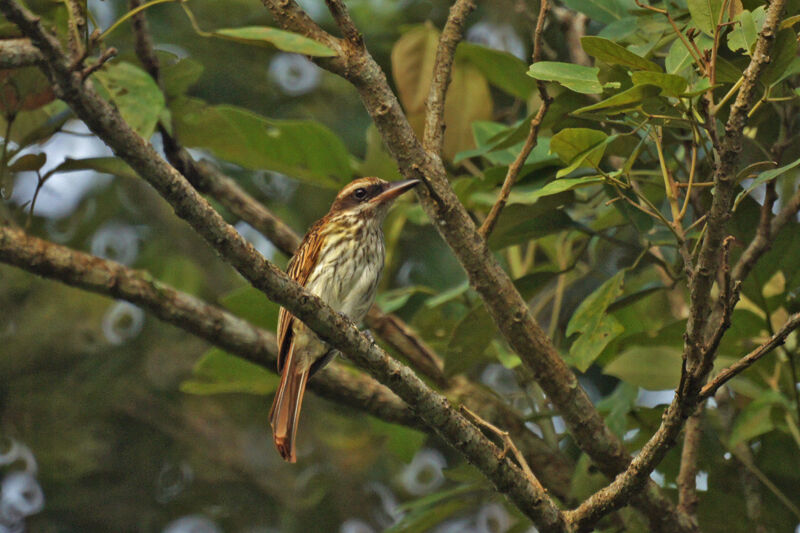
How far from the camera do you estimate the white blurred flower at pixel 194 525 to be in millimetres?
5891

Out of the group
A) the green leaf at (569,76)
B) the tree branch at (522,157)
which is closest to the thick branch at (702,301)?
the green leaf at (569,76)

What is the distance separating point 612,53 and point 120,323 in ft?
14.3

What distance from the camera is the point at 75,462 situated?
5.32 metres

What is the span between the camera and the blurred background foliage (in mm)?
3061

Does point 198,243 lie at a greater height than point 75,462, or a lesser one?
greater

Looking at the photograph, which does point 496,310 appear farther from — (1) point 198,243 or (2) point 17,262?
(1) point 198,243

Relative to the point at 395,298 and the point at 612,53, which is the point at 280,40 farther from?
the point at 395,298

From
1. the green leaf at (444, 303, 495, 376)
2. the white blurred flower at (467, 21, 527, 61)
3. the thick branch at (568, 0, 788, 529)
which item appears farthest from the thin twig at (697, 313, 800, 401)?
the white blurred flower at (467, 21, 527, 61)

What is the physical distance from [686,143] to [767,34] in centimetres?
113

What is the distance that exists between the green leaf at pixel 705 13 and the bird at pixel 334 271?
1.56 m

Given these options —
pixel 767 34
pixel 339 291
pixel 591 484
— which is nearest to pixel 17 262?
pixel 339 291

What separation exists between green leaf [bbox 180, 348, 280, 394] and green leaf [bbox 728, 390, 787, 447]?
196 cm

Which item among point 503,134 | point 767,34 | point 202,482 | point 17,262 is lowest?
point 202,482

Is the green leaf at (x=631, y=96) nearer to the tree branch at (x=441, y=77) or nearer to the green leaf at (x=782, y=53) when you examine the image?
the green leaf at (x=782, y=53)
